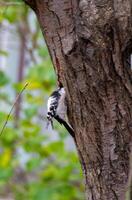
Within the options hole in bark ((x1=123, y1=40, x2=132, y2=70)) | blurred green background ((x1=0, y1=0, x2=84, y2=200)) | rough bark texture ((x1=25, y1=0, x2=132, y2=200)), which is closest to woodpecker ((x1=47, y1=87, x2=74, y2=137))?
rough bark texture ((x1=25, y1=0, x2=132, y2=200))

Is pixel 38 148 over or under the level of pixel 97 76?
over

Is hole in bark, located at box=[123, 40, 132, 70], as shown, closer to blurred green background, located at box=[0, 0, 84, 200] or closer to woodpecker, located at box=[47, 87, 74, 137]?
woodpecker, located at box=[47, 87, 74, 137]

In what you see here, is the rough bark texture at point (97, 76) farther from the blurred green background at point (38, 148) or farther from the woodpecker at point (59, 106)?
the blurred green background at point (38, 148)

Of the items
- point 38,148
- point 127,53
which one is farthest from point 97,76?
point 38,148

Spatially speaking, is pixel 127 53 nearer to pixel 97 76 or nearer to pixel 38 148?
pixel 97 76

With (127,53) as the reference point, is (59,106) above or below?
below

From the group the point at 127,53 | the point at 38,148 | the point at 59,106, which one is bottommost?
the point at 59,106

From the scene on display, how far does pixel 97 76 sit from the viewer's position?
157 cm

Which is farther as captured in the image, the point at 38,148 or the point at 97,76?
the point at 38,148

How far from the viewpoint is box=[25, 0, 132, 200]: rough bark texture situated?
1540 millimetres

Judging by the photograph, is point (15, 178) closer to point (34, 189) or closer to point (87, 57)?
point (34, 189)

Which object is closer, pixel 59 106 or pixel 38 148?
pixel 59 106

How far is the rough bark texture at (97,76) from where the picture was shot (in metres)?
1.54

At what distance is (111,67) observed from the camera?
5.16 ft
